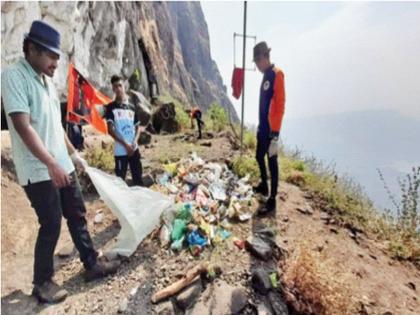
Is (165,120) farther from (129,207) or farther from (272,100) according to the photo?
(129,207)

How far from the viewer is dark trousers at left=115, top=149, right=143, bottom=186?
392 centimetres

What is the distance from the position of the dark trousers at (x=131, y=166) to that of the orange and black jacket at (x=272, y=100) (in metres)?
1.52

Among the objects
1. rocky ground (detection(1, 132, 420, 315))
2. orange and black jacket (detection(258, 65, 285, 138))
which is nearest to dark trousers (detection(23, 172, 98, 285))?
rocky ground (detection(1, 132, 420, 315))

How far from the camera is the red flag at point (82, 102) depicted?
433cm

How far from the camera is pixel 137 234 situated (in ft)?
9.56

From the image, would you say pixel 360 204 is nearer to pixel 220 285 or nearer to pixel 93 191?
pixel 220 285

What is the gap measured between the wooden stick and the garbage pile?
267 mm

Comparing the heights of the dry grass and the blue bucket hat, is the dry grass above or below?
below

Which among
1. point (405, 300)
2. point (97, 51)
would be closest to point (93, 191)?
point (405, 300)

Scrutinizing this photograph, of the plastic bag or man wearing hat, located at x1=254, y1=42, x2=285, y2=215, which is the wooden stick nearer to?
the plastic bag

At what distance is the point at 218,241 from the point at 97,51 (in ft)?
24.9

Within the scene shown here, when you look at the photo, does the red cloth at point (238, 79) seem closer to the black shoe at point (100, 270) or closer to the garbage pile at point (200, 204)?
the garbage pile at point (200, 204)

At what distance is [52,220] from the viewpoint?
2.35 meters

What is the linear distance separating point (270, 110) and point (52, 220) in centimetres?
231
